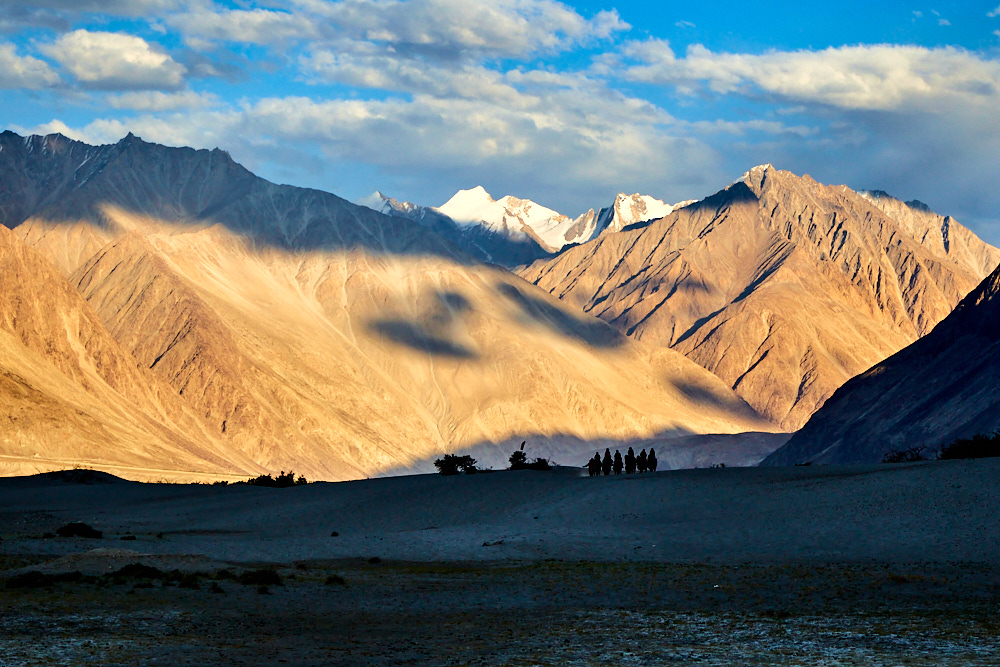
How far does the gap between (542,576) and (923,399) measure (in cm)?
10684

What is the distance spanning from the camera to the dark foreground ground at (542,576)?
17.2 metres

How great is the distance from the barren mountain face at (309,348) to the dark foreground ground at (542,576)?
306ft

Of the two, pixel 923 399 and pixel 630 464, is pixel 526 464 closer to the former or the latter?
pixel 630 464

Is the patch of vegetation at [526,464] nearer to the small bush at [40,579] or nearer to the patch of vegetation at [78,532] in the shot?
the patch of vegetation at [78,532]

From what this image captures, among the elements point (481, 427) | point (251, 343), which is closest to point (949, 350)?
point (481, 427)

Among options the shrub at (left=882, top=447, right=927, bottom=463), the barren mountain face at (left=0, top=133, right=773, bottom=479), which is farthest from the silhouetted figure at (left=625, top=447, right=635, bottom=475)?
the barren mountain face at (left=0, top=133, right=773, bottom=479)

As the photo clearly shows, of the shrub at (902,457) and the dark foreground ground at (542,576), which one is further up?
the shrub at (902,457)

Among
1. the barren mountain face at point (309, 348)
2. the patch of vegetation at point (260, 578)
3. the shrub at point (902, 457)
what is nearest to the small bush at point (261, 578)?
the patch of vegetation at point (260, 578)

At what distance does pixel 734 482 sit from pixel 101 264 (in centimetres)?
15375

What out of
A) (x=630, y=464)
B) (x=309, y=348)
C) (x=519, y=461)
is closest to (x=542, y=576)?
(x=630, y=464)

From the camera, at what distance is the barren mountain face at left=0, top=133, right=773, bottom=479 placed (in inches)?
5722

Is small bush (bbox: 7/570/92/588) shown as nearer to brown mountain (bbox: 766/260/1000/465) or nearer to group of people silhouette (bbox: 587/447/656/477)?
group of people silhouette (bbox: 587/447/656/477)

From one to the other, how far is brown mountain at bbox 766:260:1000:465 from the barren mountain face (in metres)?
40.4

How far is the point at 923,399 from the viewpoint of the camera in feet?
405
